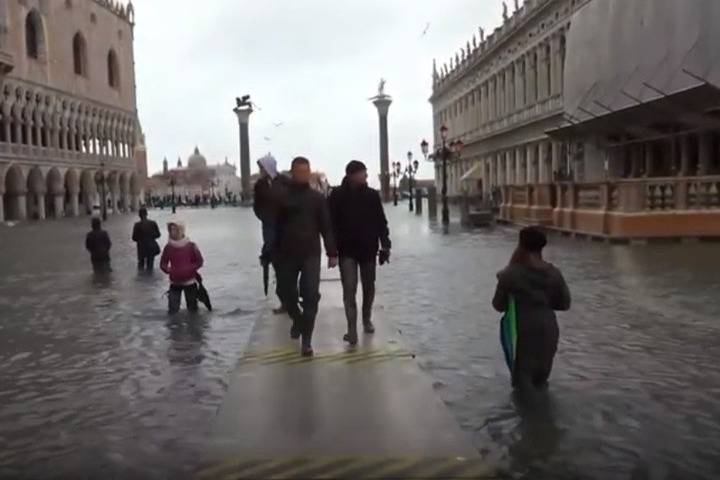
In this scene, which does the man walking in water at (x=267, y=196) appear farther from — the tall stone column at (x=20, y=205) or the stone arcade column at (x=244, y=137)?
the stone arcade column at (x=244, y=137)

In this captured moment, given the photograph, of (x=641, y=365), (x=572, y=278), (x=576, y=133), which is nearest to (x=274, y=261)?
(x=641, y=365)

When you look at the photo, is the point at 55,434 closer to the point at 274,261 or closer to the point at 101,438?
the point at 101,438

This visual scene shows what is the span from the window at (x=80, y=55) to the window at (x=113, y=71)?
7482 mm

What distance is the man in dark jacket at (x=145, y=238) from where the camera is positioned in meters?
17.6

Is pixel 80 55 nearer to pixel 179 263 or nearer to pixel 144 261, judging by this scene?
pixel 144 261

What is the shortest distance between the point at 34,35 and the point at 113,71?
789 inches

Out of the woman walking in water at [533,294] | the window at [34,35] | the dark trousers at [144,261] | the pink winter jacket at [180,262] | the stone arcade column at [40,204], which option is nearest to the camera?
the woman walking in water at [533,294]

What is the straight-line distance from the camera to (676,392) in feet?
21.8

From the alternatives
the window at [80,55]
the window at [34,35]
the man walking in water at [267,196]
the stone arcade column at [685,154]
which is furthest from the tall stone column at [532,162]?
the man walking in water at [267,196]

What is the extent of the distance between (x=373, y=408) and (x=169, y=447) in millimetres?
1413

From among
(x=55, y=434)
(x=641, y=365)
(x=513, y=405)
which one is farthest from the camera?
(x=641, y=365)

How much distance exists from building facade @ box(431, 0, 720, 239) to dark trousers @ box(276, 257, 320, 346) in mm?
14861

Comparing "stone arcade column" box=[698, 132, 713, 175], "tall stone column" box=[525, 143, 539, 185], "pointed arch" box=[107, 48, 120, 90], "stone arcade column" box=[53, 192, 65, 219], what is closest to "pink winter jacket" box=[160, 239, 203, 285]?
"stone arcade column" box=[698, 132, 713, 175]

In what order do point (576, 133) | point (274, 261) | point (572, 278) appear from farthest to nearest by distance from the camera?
point (576, 133)
point (572, 278)
point (274, 261)
